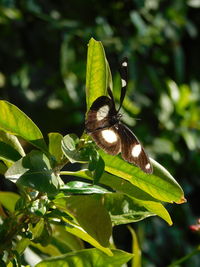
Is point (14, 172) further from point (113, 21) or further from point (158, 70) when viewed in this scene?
point (158, 70)

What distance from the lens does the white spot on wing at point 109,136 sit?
3.37 ft

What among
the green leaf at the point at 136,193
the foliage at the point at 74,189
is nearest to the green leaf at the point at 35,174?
the foliage at the point at 74,189

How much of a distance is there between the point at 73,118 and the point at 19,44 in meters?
0.45

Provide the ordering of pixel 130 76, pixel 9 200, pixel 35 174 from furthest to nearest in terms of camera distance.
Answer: pixel 130 76, pixel 9 200, pixel 35 174

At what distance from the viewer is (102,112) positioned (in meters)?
1.07

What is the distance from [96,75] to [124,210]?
27 cm

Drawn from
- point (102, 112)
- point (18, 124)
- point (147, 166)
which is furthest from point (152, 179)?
→ point (18, 124)

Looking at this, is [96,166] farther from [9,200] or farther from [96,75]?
[9,200]

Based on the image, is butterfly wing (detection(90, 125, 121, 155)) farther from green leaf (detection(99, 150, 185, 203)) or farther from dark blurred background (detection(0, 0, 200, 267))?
dark blurred background (detection(0, 0, 200, 267))

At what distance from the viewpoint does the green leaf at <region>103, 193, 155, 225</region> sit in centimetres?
119

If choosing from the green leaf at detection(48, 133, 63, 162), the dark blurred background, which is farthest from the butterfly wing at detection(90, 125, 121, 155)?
the dark blurred background

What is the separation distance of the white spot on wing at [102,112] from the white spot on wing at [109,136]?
1.2 inches

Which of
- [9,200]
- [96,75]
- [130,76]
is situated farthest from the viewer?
[130,76]

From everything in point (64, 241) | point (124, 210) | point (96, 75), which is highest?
point (96, 75)
